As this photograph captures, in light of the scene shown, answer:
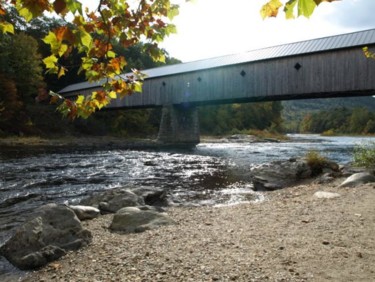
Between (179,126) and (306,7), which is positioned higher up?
(306,7)

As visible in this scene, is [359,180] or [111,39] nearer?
[111,39]

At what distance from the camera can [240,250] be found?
4.00 metres

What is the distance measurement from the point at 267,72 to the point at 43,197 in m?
17.9

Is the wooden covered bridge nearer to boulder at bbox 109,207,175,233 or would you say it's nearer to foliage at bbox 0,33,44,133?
foliage at bbox 0,33,44,133

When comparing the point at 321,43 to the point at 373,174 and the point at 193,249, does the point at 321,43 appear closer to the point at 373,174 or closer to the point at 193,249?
the point at 373,174

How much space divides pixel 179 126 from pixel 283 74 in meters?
14.6

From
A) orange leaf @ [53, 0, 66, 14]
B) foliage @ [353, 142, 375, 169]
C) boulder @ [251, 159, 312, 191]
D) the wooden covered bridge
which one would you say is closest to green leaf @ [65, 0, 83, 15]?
orange leaf @ [53, 0, 66, 14]

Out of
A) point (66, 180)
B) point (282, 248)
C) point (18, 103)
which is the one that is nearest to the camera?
point (282, 248)

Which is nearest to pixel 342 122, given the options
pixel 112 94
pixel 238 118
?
pixel 238 118

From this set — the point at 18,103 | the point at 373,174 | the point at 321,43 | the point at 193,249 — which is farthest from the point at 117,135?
the point at 193,249

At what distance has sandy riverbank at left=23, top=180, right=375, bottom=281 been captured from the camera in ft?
11.1

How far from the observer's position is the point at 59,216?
512cm

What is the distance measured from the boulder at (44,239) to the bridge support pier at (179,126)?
27.0m

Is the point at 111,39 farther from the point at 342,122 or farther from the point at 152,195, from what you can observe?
the point at 342,122
